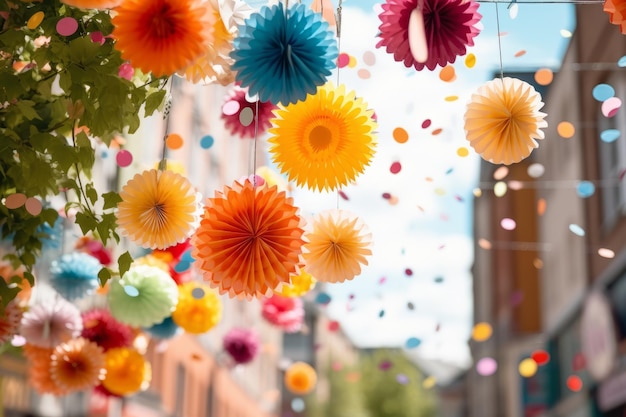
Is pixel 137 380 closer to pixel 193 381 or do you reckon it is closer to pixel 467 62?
pixel 467 62

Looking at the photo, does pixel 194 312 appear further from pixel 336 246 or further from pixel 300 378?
pixel 300 378

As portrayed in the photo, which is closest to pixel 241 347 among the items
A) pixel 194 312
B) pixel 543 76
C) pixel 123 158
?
pixel 194 312

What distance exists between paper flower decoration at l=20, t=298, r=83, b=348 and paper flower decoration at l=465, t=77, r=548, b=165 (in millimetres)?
2347

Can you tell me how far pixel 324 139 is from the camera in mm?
2381

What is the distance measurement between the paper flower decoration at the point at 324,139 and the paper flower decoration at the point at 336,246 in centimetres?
11

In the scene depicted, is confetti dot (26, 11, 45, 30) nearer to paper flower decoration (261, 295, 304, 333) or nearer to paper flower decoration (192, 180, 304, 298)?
A: paper flower decoration (192, 180, 304, 298)

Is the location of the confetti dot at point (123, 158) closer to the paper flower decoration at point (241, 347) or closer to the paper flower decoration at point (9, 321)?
the paper flower decoration at point (9, 321)

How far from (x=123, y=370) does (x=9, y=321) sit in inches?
45.6

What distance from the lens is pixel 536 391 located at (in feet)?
75.9

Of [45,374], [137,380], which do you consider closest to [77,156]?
[45,374]

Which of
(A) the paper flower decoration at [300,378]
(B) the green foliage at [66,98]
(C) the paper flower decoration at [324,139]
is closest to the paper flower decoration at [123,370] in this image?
(B) the green foliage at [66,98]

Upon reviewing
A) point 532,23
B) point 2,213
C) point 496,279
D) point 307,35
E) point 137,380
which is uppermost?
point 496,279

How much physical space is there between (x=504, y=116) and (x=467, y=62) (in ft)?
1.76

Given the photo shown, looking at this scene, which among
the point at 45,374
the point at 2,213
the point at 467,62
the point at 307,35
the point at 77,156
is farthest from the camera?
the point at 45,374
